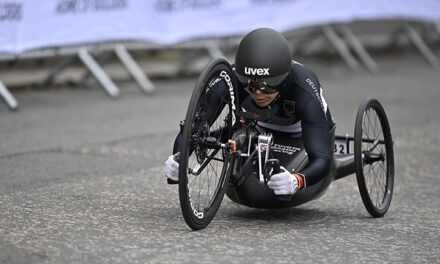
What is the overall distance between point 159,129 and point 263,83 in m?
3.88

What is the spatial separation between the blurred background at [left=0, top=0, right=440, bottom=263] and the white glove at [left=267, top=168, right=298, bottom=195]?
0.86 feet

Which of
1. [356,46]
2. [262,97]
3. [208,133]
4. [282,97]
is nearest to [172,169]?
[208,133]

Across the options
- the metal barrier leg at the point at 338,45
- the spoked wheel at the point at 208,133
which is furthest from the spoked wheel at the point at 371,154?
the metal barrier leg at the point at 338,45

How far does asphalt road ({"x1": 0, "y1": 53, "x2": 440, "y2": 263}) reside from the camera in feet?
13.2

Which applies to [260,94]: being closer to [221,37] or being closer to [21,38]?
[21,38]

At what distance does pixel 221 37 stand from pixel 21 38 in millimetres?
3645

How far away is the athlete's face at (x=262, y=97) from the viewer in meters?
4.61

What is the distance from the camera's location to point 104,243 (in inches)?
159

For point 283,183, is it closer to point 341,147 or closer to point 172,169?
point 172,169

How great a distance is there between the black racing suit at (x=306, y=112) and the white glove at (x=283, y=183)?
7.4 inches

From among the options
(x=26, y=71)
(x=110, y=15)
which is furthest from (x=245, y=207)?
(x=26, y=71)

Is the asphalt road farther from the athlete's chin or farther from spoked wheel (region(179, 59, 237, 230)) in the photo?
the athlete's chin

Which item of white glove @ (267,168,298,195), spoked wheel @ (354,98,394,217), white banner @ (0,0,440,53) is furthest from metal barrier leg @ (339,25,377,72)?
white glove @ (267,168,298,195)

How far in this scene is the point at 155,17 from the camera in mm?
10648
